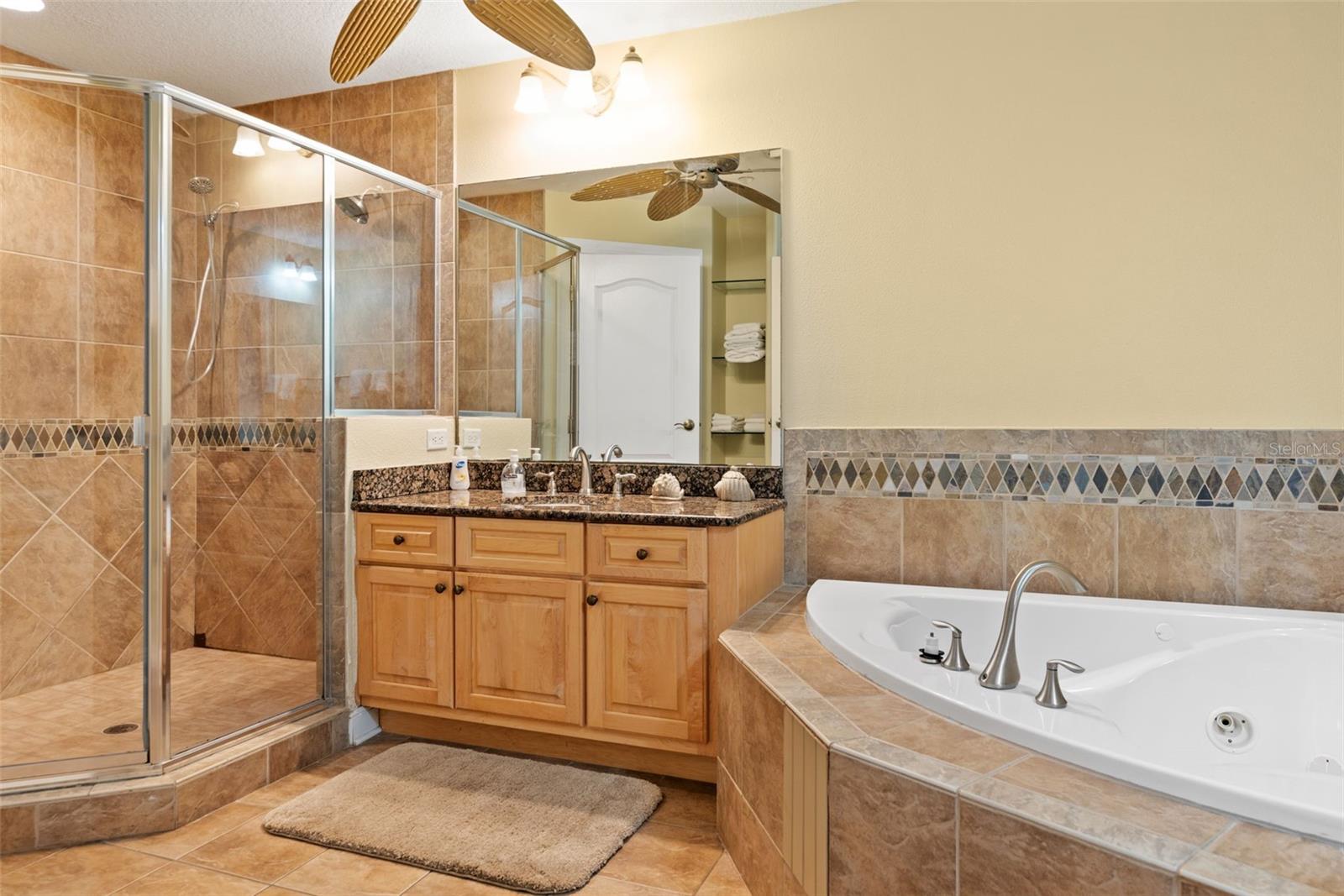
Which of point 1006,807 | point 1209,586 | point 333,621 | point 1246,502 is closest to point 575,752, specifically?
point 333,621

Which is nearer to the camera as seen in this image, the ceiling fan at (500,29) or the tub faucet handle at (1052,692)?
the tub faucet handle at (1052,692)

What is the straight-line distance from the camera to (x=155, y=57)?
124 inches

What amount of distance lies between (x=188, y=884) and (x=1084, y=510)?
103 inches

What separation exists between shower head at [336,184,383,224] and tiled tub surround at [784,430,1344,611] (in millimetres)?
1744

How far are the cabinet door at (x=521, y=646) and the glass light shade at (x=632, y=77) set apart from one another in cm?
175

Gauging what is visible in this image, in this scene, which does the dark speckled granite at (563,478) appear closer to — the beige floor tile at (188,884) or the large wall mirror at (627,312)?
the large wall mirror at (627,312)

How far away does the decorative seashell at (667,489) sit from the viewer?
9.07 ft

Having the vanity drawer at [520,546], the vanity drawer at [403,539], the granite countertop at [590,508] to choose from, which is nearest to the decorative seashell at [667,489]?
the granite countertop at [590,508]

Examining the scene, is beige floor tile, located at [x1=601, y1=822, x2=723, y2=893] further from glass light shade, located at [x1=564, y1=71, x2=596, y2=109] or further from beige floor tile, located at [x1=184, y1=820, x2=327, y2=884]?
glass light shade, located at [x1=564, y1=71, x2=596, y2=109]

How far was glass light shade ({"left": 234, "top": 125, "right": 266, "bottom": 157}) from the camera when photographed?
2498 mm

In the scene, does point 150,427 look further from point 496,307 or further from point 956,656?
point 956,656

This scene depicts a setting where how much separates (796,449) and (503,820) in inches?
58.0

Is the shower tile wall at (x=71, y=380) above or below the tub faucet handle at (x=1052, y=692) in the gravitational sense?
above

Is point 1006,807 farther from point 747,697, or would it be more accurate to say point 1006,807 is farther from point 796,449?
point 796,449
